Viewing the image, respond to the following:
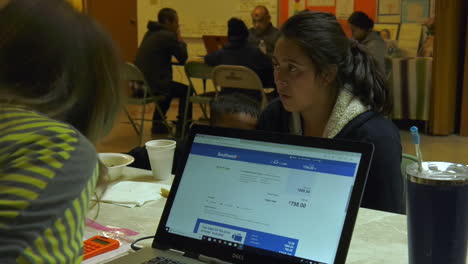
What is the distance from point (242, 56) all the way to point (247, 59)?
0.19ft

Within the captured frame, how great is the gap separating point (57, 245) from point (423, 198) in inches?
21.5

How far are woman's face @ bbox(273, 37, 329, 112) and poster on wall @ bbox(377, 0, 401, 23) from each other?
4.51 metres

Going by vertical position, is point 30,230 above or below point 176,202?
above

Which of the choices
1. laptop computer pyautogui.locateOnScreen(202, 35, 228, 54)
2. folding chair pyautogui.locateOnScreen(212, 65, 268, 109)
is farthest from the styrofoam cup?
laptop computer pyautogui.locateOnScreen(202, 35, 228, 54)

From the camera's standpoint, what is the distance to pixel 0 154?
2.12ft

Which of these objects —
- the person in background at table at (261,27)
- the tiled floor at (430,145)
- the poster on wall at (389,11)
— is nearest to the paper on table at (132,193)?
the tiled floor at (430,145)

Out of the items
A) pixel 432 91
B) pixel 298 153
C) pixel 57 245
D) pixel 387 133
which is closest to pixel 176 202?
pixel 298 153

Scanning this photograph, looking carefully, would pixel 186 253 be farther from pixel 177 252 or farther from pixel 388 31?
pixel 388 31

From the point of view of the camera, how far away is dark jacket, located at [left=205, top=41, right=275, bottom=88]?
4.51 metres

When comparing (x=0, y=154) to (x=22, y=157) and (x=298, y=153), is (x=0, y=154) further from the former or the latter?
(x=298, y=153)

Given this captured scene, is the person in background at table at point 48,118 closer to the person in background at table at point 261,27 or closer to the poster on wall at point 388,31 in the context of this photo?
the person in background at table at point 261,27

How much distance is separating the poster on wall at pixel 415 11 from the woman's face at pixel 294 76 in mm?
4428

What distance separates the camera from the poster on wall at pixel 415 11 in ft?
18.6

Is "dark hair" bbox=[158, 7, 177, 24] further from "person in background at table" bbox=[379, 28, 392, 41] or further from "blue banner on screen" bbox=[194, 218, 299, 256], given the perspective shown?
"blue banner on screen" bbox=[194, 218, 299, 256]
